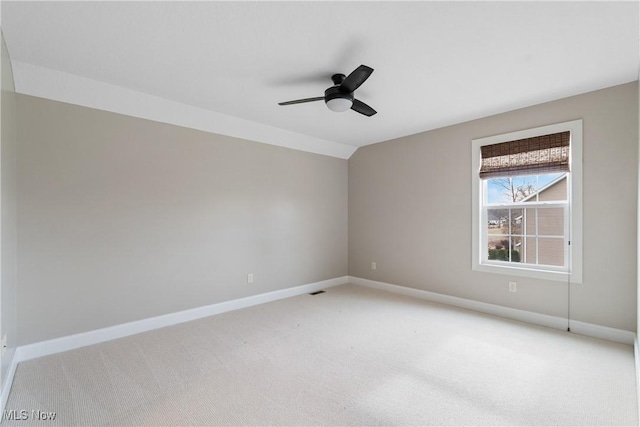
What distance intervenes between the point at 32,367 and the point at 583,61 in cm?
494

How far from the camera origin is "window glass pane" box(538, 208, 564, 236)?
3168 millimetres

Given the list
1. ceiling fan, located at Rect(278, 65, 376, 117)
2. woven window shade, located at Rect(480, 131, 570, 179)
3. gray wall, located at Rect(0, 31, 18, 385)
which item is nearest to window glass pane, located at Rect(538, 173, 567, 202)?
woven window shade, located at Rect(480, 131, 570, 179)

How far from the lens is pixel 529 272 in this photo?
10.8 feet

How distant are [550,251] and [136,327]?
4446mm

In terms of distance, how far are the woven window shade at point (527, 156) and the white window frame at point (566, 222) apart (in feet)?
0.17

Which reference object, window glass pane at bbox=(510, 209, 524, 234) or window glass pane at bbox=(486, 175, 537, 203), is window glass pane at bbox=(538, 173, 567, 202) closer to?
window glass pane at bbox=(486, 175, 537, 203)

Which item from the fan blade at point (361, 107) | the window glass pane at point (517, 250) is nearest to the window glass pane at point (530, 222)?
the window glass pane at point (517, 250)

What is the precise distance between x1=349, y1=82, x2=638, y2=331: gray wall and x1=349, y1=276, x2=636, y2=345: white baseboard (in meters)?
0.06

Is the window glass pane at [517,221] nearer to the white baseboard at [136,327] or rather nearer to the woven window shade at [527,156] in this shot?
the woven window shade at [527,156]

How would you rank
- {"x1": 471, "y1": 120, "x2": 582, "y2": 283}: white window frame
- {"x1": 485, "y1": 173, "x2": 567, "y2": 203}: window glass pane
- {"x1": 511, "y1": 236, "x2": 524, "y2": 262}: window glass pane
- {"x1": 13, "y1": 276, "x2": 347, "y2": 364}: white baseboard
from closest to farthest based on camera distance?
{"x1": 13, "y1": 276, "x2": 347, "y2": 364}: white baseboard < {"x1": 471, "y1": 120, "x2": 582, "y2": 283}: white window frame < {"x1": 485, "y1": 173, "x2": 567, "y2": 203}: window glass pane < {"x1": 511, "y1": 236, "x2": 524, "y2": 262}: window glass pane

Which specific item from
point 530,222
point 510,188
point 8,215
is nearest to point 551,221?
point 530,222

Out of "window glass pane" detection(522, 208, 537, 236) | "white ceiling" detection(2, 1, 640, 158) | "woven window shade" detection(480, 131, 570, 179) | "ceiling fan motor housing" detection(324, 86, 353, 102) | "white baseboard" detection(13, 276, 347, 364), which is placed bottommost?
"white baseboard" detection(13, 276, 347, 364)

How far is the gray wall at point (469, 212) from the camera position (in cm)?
274

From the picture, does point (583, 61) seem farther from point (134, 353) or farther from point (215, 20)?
point (134, 353)
